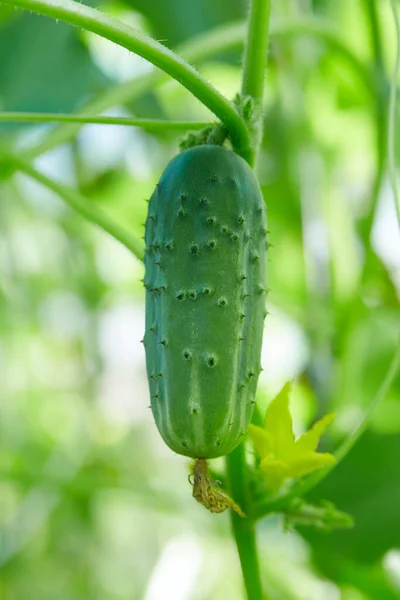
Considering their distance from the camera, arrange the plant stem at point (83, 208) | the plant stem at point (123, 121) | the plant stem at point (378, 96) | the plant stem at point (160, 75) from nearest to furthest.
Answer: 1. the plant stem at point (123, 121)
2. the plant stem at point (83, 208)
3. the plant stem at point (160, 75)
4. the plant stem at point (378, 96)

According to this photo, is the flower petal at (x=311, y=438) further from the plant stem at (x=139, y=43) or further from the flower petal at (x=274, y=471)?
the plant stem at (x=139, y=43)

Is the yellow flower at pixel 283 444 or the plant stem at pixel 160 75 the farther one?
the plant stem at pixel 160 75

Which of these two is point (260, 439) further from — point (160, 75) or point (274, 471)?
point (160, 75)

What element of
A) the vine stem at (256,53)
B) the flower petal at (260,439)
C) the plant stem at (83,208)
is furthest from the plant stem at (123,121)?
the flower petal at (260,439)

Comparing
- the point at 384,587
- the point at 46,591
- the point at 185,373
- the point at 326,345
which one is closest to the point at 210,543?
the point at 46,591

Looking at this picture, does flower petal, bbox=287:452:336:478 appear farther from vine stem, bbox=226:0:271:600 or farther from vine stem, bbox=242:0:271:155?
vine stem, bbox=242:0:271:155

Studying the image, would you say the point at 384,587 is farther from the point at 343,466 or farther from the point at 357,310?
the point at 357,310
